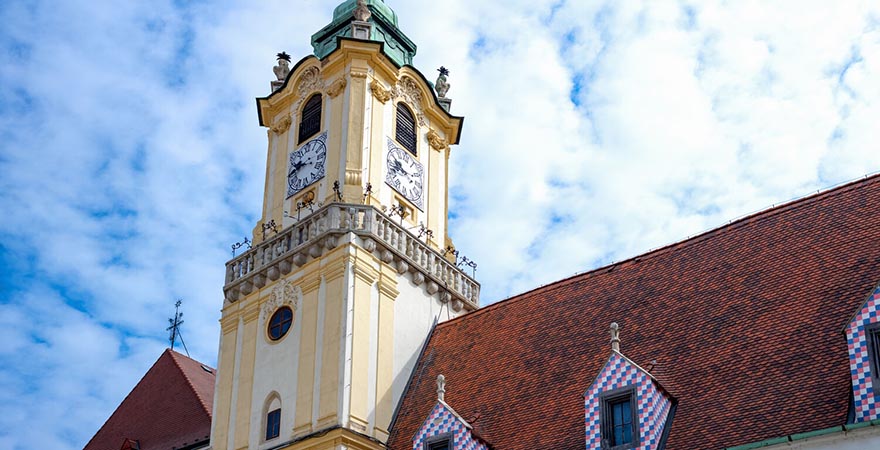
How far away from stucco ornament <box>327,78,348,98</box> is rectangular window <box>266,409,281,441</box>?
8.53 meters

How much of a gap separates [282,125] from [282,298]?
590cm

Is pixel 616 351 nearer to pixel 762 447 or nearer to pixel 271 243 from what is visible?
pixel 762 447

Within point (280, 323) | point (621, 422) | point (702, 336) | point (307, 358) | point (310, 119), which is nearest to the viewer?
point (621, 422)

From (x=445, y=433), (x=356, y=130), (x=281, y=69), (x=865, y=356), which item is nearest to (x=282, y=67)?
(x=281, y=69)

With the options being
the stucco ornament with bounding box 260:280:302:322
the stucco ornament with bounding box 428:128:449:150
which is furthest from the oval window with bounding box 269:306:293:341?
the stucco ornament with bounding box 428:128:449:150

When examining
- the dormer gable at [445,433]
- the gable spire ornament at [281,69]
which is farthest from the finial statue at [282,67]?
the dormer gable at [445,433]

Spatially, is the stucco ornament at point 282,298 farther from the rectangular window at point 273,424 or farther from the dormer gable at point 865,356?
the dormer gable at point 865,356

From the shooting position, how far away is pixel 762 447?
1638 cm

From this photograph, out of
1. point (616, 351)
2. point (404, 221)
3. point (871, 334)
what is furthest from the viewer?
point (404, 221)

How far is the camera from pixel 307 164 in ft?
94.1

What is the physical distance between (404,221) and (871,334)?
556 inches

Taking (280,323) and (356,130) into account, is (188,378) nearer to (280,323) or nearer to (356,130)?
(280,323)

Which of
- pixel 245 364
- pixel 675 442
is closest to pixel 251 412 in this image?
pixel 245 364

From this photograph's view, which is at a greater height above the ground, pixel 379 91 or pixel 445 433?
pixel 379 91
